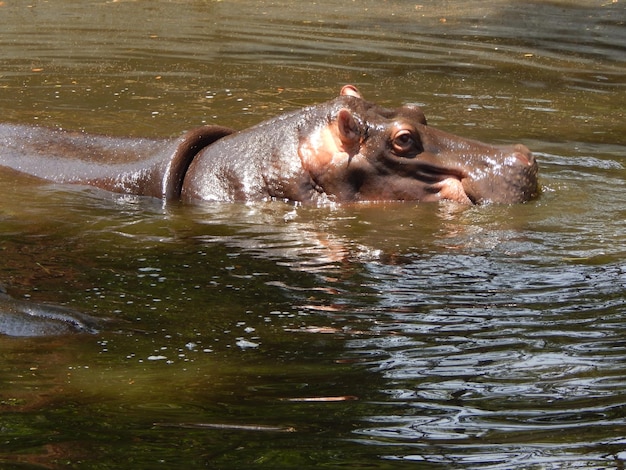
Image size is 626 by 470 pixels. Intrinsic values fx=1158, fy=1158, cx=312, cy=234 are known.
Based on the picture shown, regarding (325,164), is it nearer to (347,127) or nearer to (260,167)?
(347,127)

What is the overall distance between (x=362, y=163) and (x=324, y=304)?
2.47 metres

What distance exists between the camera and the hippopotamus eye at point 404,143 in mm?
7852

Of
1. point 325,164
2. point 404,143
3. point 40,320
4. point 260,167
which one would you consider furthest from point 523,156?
point 40,320

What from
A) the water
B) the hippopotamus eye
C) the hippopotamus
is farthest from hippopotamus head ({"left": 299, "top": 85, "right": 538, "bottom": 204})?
the hippopotamus

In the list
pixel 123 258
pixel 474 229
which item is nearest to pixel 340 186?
pixel 474 229

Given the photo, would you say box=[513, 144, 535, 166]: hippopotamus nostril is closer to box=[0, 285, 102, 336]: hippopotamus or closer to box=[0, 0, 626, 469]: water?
box=[0, 0, 626, 469]: water

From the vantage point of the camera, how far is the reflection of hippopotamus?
7.86 m

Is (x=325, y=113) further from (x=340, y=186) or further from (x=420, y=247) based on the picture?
(x=420, y=247)

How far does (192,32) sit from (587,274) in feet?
33.9

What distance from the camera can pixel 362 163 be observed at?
26.1 ft

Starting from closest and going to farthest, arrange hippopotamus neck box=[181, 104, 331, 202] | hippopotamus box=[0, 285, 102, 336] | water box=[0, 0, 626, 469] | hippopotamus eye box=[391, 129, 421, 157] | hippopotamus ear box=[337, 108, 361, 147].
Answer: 1. water box=[0, 0, 626, 469]
2. hippopotamus box=[0, 285, 102, 336]
3. hippopotamus ear box=[337, 108, 361, 147]
4. hippopotamus eye box=[391, 129, 421, 157]
5. hippopotamus neck box=[181, 104, 331, 202]

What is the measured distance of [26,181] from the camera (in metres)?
8.38

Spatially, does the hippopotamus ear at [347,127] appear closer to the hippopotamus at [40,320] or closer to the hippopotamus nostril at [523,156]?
the hippopotamus nostril at [523,156]

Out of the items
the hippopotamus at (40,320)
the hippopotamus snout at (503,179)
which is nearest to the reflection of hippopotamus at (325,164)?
the hippopotamus snout at (503,179)
